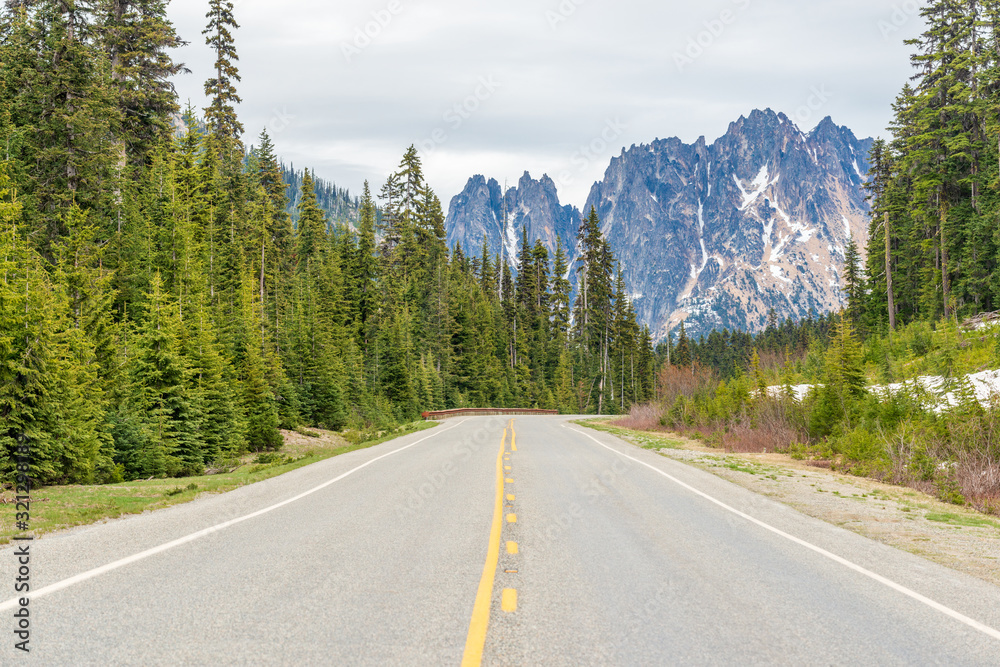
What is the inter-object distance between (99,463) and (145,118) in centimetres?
2138

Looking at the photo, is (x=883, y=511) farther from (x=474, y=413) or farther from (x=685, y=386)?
(x=474, y=413)

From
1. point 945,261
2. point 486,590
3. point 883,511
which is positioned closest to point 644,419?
point 945,261

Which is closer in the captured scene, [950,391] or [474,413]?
[950,391]

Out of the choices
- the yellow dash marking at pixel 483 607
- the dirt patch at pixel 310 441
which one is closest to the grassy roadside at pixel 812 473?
the yellow dash marking at pixel 483 607

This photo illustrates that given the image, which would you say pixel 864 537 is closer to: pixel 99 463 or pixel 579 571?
pixel 579 571

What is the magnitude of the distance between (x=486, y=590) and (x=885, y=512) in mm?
9111

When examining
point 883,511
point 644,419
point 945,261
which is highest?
point 945,261

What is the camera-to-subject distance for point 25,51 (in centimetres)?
2442

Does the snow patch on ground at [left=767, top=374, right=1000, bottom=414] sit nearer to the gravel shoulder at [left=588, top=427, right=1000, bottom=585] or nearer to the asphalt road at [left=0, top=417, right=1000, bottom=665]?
the gravel shoulder at [left=588, top=427, right=1000, bottom=585]

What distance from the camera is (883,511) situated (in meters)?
11.1

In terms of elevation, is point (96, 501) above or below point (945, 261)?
below

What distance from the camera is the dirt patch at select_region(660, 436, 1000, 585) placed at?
25.7 feet

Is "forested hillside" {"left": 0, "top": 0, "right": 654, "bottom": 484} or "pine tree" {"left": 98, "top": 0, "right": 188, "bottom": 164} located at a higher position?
"pine tree" {"left": 98, "top": 0, "right": 188, "bottom": 164}

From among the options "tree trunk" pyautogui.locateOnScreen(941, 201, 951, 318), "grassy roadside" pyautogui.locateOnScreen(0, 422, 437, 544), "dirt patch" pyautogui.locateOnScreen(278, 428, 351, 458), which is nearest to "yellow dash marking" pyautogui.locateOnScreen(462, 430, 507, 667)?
"grassy roadside" pyautogui.locateOnScreen(0, 422, 437, 544)
